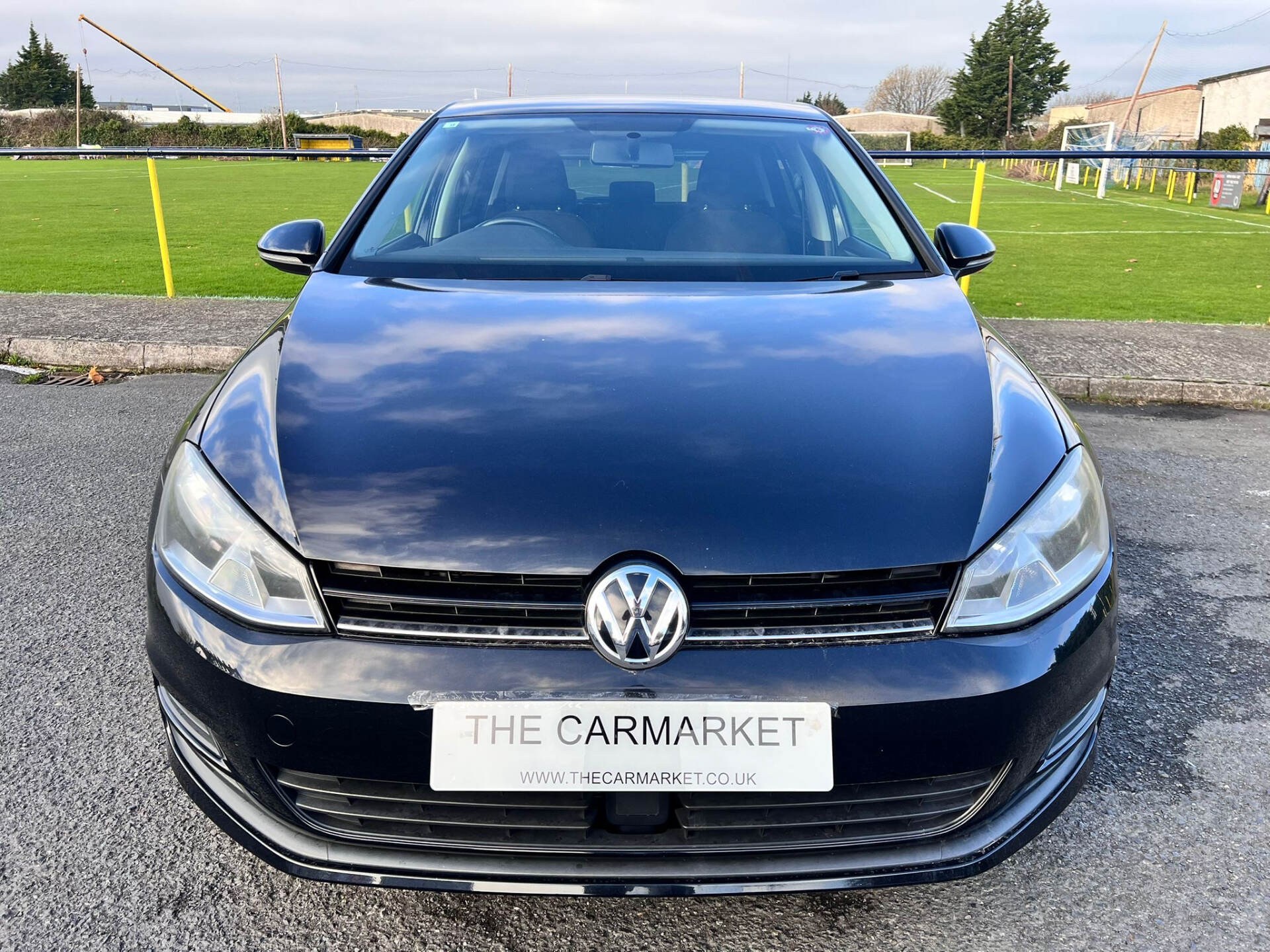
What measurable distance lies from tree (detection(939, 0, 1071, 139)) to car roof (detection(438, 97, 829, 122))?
71785 millimetres

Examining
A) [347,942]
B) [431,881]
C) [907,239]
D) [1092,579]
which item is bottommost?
[347,942]

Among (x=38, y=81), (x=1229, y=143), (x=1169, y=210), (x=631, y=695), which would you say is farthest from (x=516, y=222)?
(x=38, y=81)

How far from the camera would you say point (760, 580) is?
1.48 meters

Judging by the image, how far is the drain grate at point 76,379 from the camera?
5367 millimetres

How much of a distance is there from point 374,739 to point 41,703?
4.64ft

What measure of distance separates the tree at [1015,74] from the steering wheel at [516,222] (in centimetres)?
7257

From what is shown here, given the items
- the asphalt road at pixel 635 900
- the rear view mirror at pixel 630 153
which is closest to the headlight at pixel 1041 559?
the asphalt road at pixel 635 900

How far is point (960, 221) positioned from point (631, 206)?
52.9 feet

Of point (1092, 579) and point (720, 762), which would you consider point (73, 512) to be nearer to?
point (720, 762)

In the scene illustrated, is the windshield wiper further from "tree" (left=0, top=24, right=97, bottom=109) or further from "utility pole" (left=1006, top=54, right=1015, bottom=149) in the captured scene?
"tree" (left=0, top=24, right=97, bottom=109)

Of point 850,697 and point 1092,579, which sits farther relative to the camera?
point 1092,579

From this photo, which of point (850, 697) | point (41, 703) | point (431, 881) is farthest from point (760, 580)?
point (41, 703)

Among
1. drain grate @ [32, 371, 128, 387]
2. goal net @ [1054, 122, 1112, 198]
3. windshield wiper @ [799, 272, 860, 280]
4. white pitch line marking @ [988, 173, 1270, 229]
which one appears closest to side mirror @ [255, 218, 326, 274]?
windshield wiper @ [799, 272, 860, 280]

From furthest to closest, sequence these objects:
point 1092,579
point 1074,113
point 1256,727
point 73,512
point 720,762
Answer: point 1074,113 < point 73,512 < point 1256,727 < point 1092,579 < point 720,762
